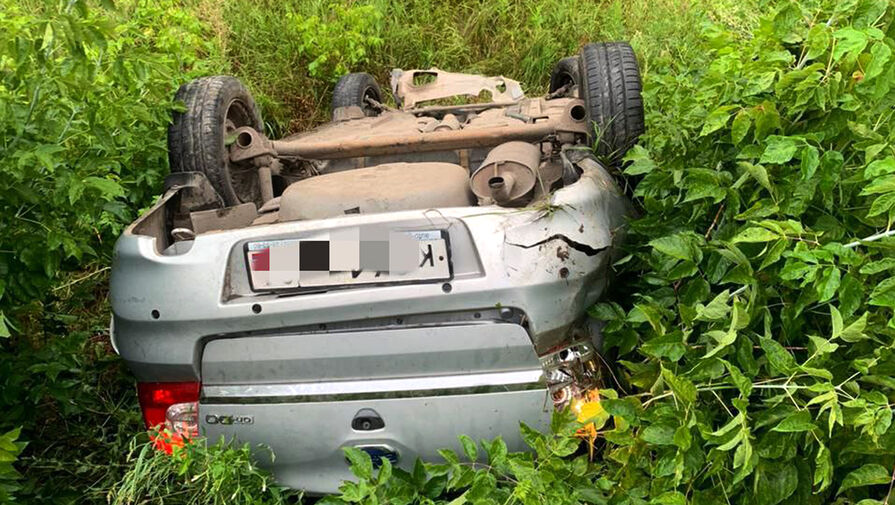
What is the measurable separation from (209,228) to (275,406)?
Result: 2.98 feet

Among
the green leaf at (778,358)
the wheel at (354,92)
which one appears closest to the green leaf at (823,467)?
the green leaf at (778,358)

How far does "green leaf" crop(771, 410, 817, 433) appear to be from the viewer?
1.77 meters

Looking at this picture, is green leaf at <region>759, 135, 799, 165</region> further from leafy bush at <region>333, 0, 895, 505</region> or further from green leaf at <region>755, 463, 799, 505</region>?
green leaf at <region>755, 463, 799, 505</region>

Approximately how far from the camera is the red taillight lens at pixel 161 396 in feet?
7.55

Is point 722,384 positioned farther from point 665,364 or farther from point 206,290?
point 206,290

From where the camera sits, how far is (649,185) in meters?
2.66

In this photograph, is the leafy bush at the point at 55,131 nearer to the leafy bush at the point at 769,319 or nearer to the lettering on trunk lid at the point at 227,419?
the lettering on trunk lid at the point at 227,419

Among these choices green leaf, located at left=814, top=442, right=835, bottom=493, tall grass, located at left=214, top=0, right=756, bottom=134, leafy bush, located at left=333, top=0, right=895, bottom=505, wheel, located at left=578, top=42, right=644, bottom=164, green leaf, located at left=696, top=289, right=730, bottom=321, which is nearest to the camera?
green leaf, located at left=814, top=442, right=835, bottom=493

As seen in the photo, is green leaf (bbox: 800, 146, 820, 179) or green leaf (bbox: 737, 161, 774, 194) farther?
green leaf (bbox: 737, 161, 774, 194)

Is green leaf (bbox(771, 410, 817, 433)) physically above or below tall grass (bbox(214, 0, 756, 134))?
above

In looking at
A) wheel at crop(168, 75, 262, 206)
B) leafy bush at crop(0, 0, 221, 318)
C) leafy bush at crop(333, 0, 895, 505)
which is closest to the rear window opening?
wheel at crop(168, 75, 262, 206)

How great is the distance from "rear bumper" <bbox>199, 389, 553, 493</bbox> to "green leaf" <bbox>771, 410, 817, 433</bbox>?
2.10ft

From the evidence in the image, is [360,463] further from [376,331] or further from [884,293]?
[884,293]

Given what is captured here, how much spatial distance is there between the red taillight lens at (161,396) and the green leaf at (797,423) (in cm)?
161
